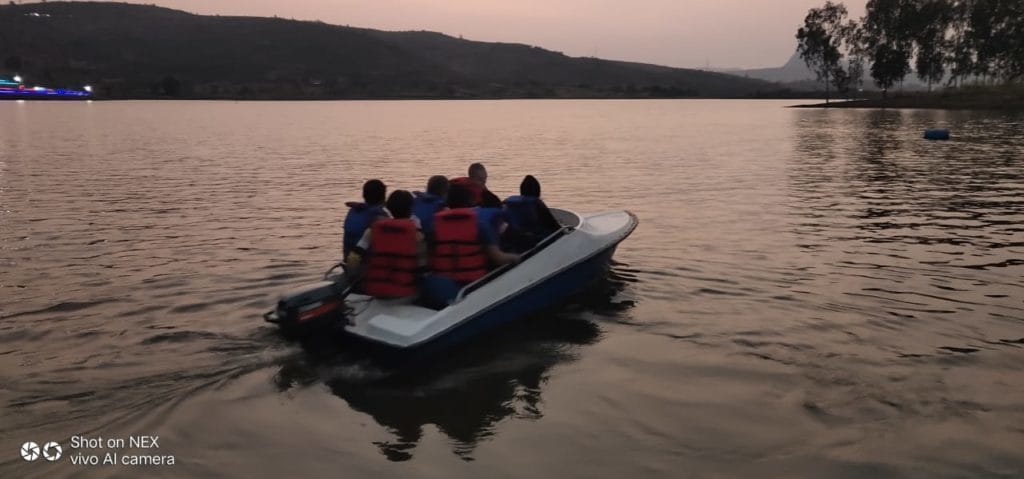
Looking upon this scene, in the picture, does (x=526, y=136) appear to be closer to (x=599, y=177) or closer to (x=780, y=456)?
(x=599, y=177)

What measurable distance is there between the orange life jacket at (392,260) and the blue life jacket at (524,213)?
271 cm

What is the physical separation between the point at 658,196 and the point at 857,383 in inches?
596

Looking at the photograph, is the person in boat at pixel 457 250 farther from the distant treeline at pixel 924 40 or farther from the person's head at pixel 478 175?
the distant treeline at pixel 924 40

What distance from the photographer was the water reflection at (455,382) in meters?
7.15

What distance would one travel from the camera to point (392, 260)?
8.65m

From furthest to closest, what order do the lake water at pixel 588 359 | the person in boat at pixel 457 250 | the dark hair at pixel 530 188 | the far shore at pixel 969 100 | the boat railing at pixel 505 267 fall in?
the far shore at pixel 969 100 → the dark hair at pixel 530 188 → the boat railing at pixel 505 267 → the person in boat at pixel 457 250 → the lake water at pixel 588 359

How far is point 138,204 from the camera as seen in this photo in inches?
854

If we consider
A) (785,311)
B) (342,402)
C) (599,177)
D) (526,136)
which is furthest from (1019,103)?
(342,402)

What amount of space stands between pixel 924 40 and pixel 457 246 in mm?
119863

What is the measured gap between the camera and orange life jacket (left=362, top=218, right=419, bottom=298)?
852 centimetres

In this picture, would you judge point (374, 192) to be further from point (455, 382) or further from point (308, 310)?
point (455, 382)

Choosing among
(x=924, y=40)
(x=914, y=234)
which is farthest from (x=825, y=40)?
(x=914, y=234)

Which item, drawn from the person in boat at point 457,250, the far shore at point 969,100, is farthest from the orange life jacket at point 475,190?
the far shore at point 969,100

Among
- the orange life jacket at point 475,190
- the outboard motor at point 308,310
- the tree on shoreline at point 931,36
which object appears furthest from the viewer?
the tree on shoreline at point 931,36
